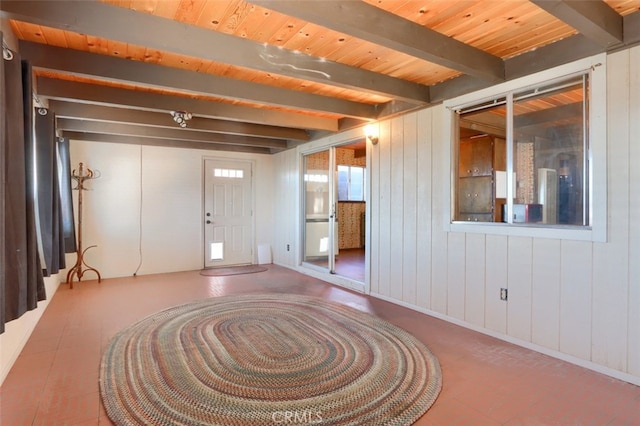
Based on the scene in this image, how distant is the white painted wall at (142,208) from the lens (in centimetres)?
569

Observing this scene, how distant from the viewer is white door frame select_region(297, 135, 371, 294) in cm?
463

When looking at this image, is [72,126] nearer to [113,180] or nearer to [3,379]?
[113,180]

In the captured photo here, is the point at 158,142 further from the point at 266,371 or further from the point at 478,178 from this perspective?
the point at 478,178

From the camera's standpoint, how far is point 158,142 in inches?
239

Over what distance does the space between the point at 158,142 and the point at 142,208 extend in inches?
47.2

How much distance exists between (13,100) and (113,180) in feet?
13.6

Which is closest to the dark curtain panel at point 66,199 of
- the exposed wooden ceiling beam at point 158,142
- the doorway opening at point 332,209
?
the exposed wooden ceiling beam at point 158,142

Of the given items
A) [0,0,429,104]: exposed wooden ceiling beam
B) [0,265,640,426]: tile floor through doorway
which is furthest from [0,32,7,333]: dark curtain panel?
[0,265,640,426]: tile floor through doorway

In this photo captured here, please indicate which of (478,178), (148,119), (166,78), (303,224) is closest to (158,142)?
(148,119)

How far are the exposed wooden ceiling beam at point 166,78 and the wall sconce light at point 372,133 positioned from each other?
469 millimetres

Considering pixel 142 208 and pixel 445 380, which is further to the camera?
pixel 142 208

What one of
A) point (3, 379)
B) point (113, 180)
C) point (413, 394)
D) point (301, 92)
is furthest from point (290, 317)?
point (113, 180)

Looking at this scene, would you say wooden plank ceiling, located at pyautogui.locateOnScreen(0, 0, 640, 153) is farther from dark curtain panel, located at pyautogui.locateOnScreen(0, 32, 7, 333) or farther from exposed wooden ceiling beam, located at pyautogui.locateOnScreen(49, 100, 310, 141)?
dark curtain panel, located at pyautogui.locateOnScreen(0, 32, 7, 333)

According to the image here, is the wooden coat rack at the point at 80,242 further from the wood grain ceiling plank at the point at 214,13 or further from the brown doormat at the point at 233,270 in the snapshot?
the wood grain ceiling plank at the point at 214,13
